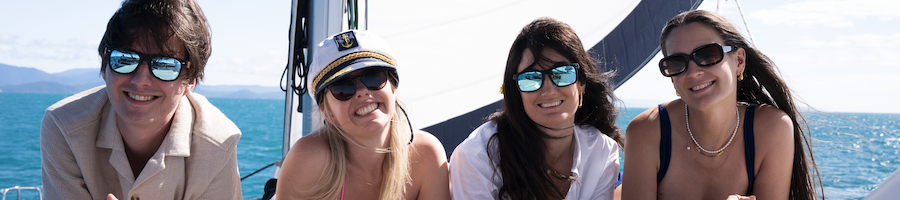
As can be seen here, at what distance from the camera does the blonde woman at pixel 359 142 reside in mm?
1896

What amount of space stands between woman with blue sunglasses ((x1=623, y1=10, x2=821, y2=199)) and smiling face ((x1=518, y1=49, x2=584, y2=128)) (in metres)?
0.32

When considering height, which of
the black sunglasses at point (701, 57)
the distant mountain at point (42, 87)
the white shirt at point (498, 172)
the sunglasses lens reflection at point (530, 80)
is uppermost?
the black sunglasses at point (701, 57)

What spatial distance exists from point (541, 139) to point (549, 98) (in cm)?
23

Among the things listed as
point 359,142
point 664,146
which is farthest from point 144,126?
point 664,146

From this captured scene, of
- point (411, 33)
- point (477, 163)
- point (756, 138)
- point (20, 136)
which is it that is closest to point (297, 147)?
point (477, 163)

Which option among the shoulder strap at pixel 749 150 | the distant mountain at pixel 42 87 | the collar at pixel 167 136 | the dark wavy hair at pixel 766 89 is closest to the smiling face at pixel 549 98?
the dark wavy hair at pixel 766 89

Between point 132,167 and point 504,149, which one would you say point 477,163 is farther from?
point 132,167

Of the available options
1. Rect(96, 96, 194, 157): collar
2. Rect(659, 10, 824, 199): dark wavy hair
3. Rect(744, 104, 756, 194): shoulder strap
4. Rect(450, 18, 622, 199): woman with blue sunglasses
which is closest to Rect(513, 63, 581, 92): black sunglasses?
Rect(450, 18, 622, 199): woman with blue sunglasses

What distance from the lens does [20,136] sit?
39000 millimetres

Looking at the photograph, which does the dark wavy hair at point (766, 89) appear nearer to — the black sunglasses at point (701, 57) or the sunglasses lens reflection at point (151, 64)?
the black sunglasses at point (701, 57)

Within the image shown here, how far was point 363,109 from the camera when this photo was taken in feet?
6.30

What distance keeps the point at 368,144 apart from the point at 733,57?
1.48 m

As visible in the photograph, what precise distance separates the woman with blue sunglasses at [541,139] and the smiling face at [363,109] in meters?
0.40

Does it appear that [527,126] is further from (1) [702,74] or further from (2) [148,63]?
(2) [148,63]
